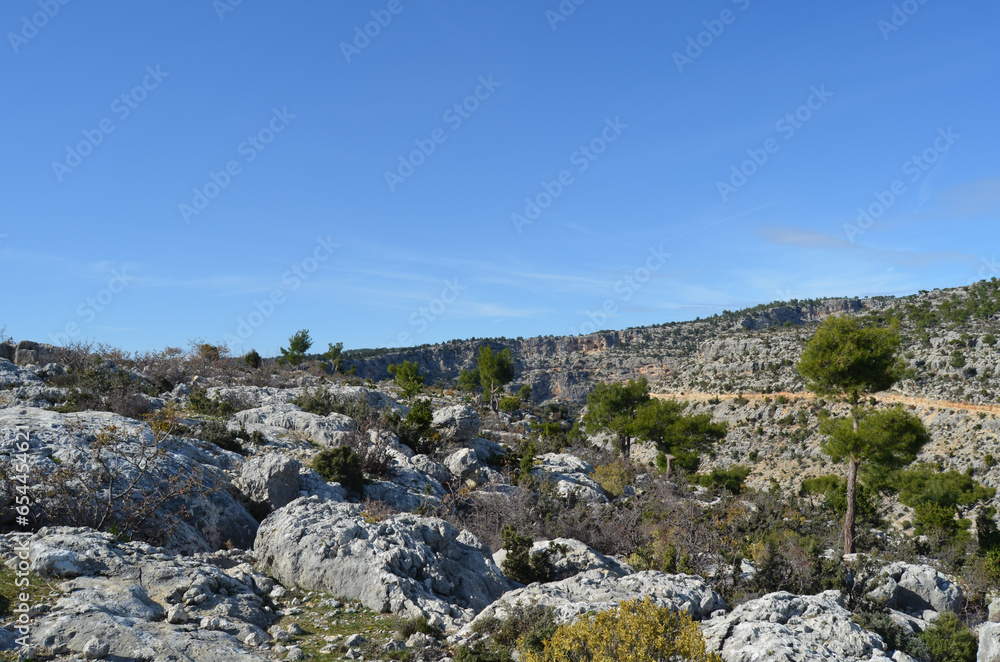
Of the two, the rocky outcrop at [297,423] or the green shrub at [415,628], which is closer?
the green shrub at [415,628]

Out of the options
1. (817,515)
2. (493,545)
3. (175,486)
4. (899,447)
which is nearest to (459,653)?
(493,545)

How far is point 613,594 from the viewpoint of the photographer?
962 centimetres

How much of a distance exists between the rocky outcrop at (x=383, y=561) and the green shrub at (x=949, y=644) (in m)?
7.23

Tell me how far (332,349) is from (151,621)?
51.4 meters

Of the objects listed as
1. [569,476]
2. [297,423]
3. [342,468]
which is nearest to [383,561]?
[342,468]

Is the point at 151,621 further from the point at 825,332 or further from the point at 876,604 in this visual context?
the point at 825,332

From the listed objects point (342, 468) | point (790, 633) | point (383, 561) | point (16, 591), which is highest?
point (342, 468)

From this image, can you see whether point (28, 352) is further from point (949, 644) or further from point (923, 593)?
point (923, 593)

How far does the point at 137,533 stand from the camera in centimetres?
1084

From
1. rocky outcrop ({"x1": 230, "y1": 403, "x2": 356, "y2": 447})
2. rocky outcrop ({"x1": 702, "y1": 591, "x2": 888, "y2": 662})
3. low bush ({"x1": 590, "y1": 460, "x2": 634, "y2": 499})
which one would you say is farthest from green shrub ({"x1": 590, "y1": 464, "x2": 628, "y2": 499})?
rocky outcrop ({"x1": 702, "y1": 591, "x2": 888, "y2": 662})

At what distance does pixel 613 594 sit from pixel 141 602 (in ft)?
23.5

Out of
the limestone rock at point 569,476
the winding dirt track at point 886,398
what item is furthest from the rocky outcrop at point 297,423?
the winding dirt track at point 886,398

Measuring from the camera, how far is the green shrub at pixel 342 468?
639 inches

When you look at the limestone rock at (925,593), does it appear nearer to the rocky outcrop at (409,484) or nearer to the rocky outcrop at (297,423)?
the rocky outcrop at (409,484)
